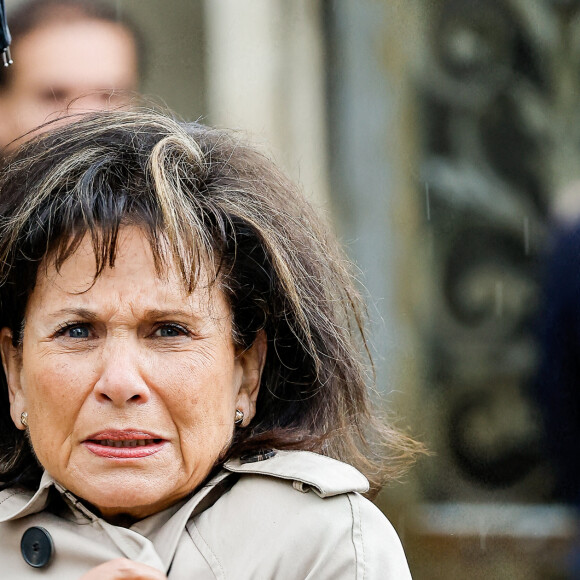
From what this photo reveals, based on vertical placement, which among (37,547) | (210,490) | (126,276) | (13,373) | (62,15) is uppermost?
(62,15)

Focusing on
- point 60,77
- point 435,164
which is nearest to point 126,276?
point 60,77

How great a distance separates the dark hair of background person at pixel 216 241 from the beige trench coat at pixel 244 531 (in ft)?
0.48

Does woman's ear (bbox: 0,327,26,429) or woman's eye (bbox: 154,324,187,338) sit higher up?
woman's eye (bbox: 154,324,187,338)

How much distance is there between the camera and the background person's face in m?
3.37

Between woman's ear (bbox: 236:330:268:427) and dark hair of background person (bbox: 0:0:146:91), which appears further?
dark hair of background person (bbox: 0:0:146:91)

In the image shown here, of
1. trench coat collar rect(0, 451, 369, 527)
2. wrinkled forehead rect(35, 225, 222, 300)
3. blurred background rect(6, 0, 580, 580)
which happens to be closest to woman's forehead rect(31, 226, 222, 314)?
wrinkled forehead rect(35, 225, 222, 300)

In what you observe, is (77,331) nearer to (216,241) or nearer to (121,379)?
(121,379)

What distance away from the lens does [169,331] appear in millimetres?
2396

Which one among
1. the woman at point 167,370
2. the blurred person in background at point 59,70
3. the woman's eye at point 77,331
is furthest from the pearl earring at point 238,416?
the blurred person in background at point 59,70

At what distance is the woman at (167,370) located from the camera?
2322mm

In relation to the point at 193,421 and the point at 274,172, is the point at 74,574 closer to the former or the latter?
the point at 193,421

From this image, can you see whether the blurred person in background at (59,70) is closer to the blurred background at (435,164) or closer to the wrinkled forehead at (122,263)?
the blurred background at (435,164)

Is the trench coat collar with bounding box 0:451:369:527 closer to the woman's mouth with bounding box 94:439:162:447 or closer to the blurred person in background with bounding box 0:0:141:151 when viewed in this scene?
the woman's mouth with bounding box 94:439:162:447

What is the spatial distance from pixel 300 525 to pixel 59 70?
5.87 ft
